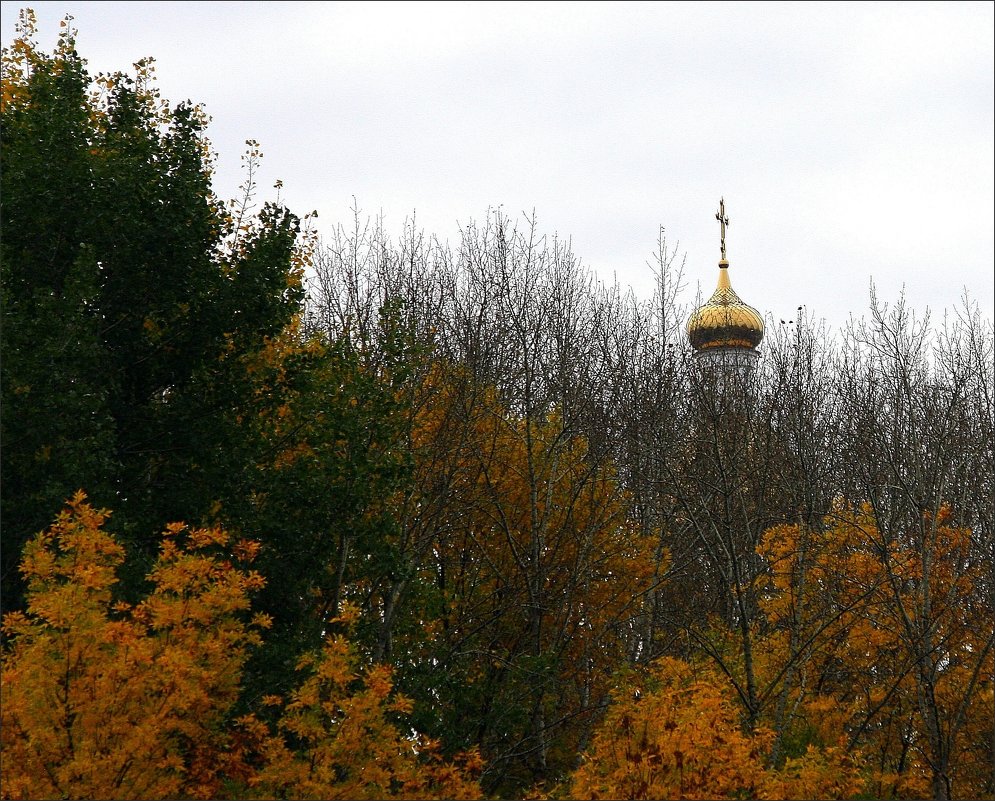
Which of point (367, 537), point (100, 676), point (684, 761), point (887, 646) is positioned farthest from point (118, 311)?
point (887, 646)

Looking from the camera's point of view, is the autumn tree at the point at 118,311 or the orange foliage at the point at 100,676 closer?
the orange foliage at the point at 100,676

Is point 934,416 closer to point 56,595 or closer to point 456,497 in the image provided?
point 456,497

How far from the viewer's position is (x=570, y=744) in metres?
16.9

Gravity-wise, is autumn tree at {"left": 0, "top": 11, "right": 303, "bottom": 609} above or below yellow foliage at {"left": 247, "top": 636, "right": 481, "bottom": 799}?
above

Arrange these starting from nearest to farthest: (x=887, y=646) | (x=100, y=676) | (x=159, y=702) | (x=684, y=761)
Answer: (x=100, y=676)
(x=159, y=702)
(x=684, y=761)
(x=887, y=646)

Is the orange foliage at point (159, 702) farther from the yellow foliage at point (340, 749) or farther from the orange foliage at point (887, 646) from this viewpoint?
the orange foliage at point (887, 646)

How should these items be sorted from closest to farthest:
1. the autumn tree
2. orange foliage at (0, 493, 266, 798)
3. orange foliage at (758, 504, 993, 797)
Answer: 1. orange foliage at (0, 493, 266, 798)
2. the autumn tree
3. orange foliage at (758, 504, 993, 797)

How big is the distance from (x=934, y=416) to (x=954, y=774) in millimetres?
5027

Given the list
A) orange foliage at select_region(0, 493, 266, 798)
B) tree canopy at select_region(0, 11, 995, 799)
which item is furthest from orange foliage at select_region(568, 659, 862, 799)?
orange foliage at select_region(0, 493, 266, 798)

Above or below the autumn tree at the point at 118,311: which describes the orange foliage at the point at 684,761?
below

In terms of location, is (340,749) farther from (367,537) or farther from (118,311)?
(118,311)

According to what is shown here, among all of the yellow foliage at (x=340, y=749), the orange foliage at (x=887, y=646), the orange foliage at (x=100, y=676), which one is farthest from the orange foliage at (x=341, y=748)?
the orange foliage at (x=887, y=646)

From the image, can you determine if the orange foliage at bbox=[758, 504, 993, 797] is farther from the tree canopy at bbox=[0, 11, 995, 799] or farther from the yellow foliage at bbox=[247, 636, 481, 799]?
the yellow foliage at bbox=[247, 636, 481, 799]

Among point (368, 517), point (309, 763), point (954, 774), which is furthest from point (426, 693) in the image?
point (954, 774)
